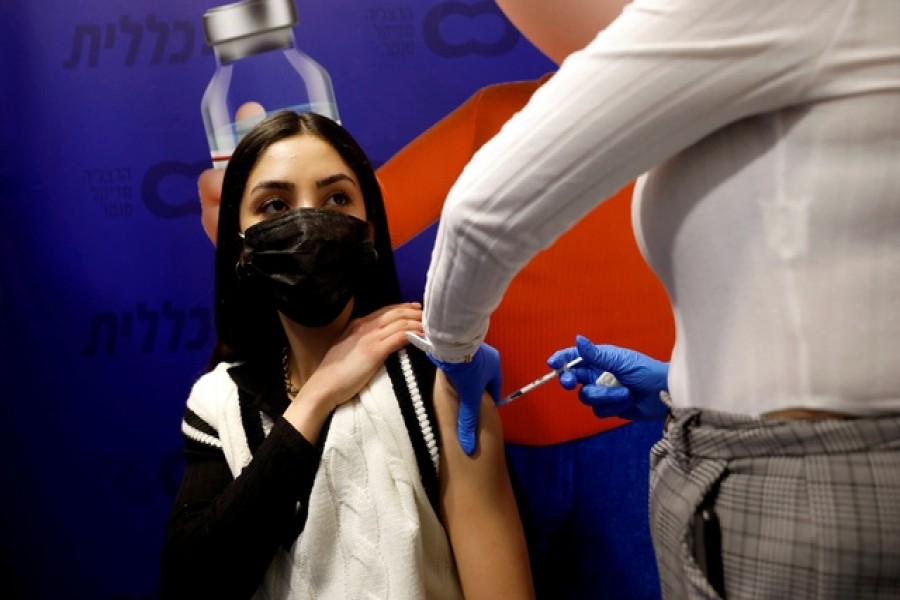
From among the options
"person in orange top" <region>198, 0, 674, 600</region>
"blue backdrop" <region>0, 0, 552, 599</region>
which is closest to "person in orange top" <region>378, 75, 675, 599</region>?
"person in orange top" <region>198, 0, 674, 600</region>

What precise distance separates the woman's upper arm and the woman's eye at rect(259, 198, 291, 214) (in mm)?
434

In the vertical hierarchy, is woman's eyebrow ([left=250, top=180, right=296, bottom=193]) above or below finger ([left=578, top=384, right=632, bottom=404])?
above

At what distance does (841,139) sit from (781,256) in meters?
0.12

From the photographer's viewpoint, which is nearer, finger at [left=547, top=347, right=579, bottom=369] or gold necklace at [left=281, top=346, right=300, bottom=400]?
finger at [left=547, top=347, right=579, bottom=369]

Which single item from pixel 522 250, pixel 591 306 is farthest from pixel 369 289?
pixel 522 250

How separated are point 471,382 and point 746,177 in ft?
2.53

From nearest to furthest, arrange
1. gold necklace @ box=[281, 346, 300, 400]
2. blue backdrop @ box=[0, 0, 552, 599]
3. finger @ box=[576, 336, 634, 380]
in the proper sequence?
1. finger @ box=[576, 336, 634, 380]
2. gold necklace @ box=[281, 346, 300, 400]
3. blue backdrop @ box=[0, 0, 552, 599]

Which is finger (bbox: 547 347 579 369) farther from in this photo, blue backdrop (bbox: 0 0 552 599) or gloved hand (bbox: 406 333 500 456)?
blue backdrop (bbox: 0 0 552 599)

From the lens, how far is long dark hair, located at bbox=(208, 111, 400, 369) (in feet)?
5.72

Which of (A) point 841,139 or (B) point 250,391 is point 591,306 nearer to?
(B) point 250,391

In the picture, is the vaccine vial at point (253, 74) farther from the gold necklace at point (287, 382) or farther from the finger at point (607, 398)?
the finger at point (607, 398)

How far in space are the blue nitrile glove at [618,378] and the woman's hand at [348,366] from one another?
0.34 meters

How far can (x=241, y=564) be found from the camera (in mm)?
1585

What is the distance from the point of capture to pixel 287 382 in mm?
1846
